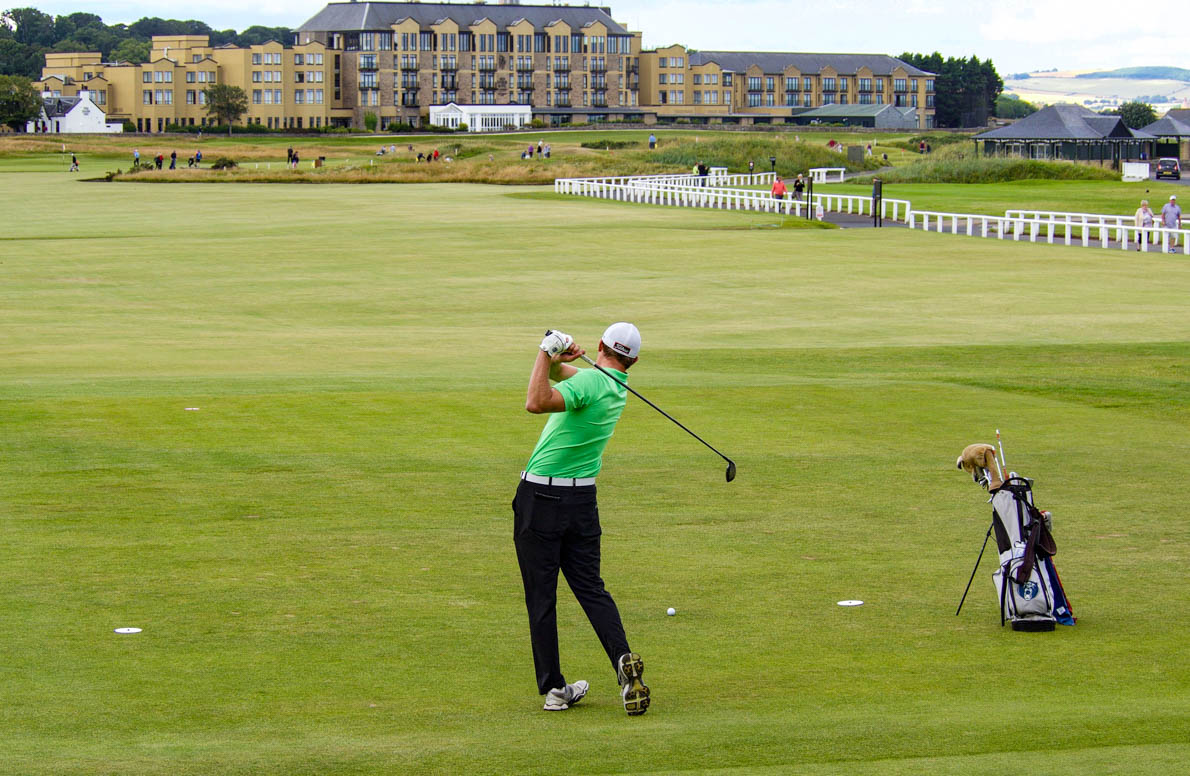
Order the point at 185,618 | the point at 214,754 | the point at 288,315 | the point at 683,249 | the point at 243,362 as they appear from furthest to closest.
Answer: the point at 683,249 → the point at 288,315 → the point at 243,362 → the point at 185,618 → the point at 214,754

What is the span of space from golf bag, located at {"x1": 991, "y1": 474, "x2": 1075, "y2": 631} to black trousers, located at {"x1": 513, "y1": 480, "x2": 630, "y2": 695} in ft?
9.84

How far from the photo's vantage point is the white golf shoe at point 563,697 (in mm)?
8328

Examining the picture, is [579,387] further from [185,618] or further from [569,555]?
[185,618]

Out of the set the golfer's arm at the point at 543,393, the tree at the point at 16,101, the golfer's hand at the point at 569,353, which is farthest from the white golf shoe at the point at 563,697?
the tree at the point at 16,101

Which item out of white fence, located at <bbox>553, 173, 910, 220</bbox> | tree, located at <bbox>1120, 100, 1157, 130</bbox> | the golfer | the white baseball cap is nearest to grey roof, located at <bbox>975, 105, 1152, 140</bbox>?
Answer: white fence, located at <bbox>553, 173, 910, 220</bbox>

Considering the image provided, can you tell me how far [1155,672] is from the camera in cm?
878

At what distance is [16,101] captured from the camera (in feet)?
589

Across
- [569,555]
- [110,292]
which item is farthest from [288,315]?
[569,555]

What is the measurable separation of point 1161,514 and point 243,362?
1657 cm

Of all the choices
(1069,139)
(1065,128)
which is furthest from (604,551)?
(1065,128)

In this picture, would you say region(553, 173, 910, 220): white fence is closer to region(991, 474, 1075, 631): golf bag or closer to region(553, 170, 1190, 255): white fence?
region(553, 170, 1190, 255): white fence

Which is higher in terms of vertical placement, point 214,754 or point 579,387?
point 579,387

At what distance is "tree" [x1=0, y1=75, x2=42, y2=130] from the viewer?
586ft

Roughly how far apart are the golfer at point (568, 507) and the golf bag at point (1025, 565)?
3.00m
